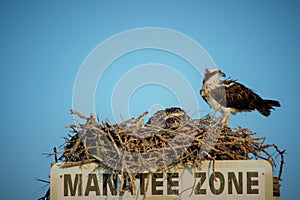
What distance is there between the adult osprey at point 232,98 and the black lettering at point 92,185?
130 inches

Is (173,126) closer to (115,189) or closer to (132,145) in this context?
(132,145)

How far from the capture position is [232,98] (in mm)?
7648

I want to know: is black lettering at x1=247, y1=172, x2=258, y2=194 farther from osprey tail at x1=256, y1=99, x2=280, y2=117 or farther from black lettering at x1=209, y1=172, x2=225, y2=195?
osprey tail at x1=256, y1=99, x2=280, y2=117

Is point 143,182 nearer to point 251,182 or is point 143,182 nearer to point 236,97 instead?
point 251,182

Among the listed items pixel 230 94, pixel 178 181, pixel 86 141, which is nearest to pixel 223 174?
pixel 178 181

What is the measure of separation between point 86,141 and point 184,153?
49.8 inches

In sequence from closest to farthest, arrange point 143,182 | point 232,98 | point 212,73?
point 143,182 < point 232,98 < point 212,73

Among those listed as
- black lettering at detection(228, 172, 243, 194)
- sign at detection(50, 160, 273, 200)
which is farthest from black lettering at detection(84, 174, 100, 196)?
black lettering at detection(228, 172, 243, 194)

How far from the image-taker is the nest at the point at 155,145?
Result: 4.96 m

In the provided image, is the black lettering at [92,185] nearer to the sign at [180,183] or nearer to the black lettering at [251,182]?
the sign at [180,183]

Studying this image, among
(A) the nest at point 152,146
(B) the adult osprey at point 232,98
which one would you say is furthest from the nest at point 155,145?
(B) the adult osprey at point 232,98

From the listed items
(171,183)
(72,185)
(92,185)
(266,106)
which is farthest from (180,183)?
(266,106)

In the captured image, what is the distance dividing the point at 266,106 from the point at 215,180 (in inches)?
124

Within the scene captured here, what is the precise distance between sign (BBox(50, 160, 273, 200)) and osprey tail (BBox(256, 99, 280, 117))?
8.96ft
